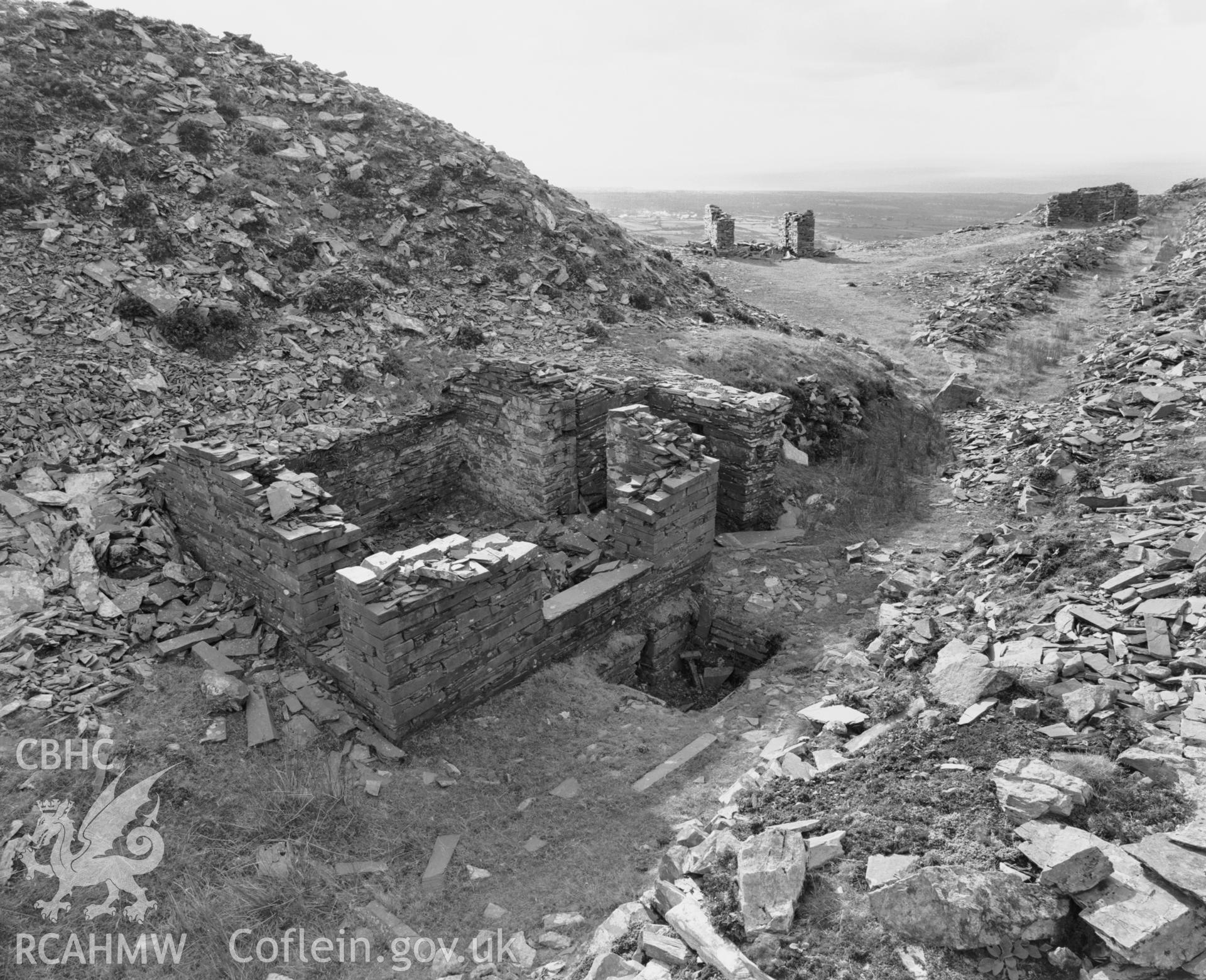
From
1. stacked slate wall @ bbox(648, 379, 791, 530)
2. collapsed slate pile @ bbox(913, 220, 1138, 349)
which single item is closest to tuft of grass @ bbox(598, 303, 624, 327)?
stacked slate wall @ bbox(648, 379, 791, 530)

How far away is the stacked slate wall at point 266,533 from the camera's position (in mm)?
8156

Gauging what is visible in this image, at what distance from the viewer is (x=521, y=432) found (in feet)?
38.4

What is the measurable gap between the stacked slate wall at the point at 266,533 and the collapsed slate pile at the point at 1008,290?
1734 centimetres

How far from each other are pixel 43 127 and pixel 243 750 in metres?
15.4

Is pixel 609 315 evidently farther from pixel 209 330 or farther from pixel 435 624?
pixel 435 624

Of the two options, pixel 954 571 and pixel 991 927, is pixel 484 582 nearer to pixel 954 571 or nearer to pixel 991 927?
pixel 991 927

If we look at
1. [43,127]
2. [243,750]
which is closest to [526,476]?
[243,750]

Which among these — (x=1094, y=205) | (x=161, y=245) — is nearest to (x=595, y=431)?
(x=161, y=245)

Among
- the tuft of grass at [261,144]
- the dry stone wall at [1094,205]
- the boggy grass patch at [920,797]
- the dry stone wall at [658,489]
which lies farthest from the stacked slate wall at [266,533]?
the dry stone wall at [1094,205]

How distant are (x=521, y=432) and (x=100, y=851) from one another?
7.22 metres

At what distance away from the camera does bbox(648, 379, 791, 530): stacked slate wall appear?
11.5 m

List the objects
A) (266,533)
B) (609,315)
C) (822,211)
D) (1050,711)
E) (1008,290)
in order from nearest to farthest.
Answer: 1. (1050,711)
2. (266,533)
3. (609,315)
4. (1008,290)
5. (822,211)

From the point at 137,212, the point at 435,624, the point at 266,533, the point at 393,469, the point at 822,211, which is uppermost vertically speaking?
the point at 822,211

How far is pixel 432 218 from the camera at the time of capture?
59.8ft
